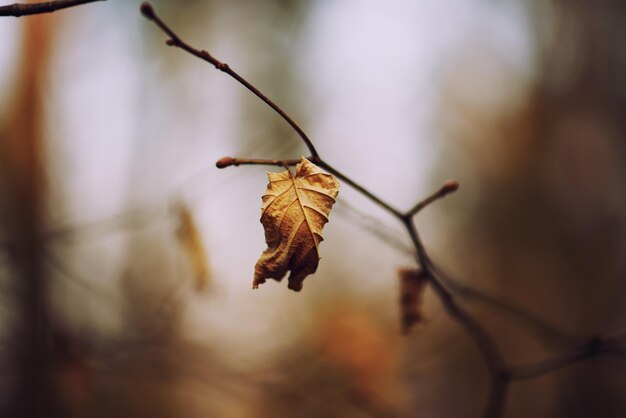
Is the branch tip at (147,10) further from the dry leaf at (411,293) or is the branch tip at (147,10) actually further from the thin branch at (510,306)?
the dry leaf at (411,293)

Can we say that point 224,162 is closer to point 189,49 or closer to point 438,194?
point 189,49

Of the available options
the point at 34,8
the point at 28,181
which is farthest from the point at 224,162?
the point at 28,181

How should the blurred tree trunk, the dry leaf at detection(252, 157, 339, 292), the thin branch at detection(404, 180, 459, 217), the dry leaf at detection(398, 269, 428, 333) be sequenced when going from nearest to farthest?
the dry leaf at detection(252, 157, 339, 292) < the thin branch at detection(404, 180, 459, 217) < the dry leaf at detection(398, 269, 428, 333) < the blurred tree trunk

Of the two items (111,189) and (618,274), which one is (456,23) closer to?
(618,274)

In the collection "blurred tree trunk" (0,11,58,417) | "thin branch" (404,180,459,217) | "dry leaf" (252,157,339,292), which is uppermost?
"blurred tree trunk" (0,11,58,417)

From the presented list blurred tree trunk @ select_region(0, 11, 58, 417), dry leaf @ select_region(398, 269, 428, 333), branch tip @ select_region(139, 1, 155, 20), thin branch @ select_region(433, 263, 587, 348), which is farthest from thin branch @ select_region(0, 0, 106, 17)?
blurred tree trunk @ select_region(0, 11, 58, 417)

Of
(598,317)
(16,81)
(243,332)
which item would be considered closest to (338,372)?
(243,332)

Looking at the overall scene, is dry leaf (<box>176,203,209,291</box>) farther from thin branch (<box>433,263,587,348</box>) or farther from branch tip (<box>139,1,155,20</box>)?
branch tip (<box>139,1,155,20</box>)
